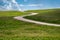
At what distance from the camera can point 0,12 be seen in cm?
4353

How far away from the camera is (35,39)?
11.5 meters

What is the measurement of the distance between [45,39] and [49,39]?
249 mm

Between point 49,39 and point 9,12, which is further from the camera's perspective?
point 9,12

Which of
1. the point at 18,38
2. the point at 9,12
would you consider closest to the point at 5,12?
the point at 9,12

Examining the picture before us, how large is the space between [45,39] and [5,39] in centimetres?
249

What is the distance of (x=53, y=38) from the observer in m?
11.9

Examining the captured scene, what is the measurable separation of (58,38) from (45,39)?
3.08 feet

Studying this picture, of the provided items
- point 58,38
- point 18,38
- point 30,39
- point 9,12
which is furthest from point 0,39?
point 9,12

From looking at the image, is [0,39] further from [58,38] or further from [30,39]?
[58,38]

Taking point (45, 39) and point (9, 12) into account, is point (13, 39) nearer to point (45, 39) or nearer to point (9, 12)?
point (45, 39)

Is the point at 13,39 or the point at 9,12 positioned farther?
the point at 9,12

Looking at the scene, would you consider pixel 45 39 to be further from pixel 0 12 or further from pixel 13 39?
pixel 0 12

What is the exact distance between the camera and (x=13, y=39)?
38.0 feet

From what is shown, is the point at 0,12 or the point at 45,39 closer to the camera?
the point at 45,39
